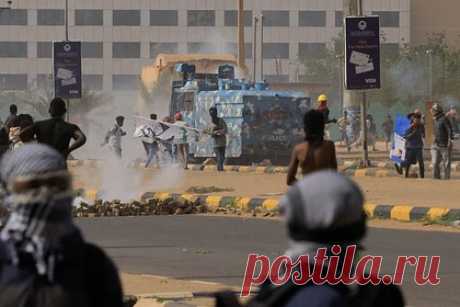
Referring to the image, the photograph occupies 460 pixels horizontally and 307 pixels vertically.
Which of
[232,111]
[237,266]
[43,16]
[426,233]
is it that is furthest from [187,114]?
[43,16]

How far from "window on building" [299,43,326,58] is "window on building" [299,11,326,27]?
134 cm

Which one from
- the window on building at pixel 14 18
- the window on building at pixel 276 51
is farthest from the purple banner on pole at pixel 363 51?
the window on building at pixel 276 51

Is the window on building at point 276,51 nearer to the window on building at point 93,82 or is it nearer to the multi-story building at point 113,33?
the multi-story building at point 113,33

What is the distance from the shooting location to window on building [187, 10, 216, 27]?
314 feet

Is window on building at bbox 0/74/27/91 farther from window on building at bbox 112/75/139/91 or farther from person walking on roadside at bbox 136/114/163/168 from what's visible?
person walking on roadside at bbox 136/114/163/168

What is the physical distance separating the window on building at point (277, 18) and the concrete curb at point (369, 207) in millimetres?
74197

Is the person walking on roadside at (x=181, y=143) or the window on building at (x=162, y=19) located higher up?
the window on building at (x=162, y=19)

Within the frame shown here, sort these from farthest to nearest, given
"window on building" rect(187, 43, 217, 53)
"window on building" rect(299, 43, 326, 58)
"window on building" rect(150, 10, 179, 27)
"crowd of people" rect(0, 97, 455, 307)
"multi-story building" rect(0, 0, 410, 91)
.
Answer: "window on building" rect(299, 43, 326, 58)
"window on building" rect(150, 10, 179, 27)
"multi-story building" rect(0, 0, 410, 91)
"window on building" rect(187, 43, 217, 53)
"crowd of people" rect(0, 97, 455, 307)

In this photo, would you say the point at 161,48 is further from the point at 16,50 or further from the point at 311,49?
the point at 311,49

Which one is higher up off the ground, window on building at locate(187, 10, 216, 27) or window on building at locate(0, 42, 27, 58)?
window on building at locate(187, 10, 216, 27)

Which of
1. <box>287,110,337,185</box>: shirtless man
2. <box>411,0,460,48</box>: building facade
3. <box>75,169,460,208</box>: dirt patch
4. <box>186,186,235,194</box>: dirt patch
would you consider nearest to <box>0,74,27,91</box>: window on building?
<box>411,0,460,48</box>: building facade

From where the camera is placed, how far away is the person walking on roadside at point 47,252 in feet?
13.5

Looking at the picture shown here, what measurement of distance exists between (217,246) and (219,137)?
1753cm

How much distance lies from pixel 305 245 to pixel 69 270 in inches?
26.8
